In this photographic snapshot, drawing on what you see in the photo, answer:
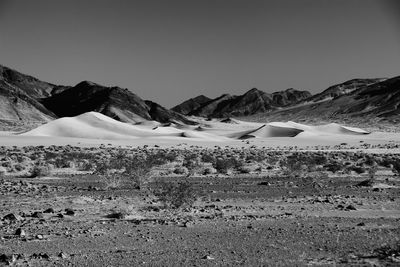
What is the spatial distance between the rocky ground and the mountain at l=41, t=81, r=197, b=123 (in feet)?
489

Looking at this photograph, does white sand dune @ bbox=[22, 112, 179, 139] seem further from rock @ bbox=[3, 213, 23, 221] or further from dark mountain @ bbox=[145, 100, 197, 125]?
rock @ bbox=[3, 213, 23, 221]

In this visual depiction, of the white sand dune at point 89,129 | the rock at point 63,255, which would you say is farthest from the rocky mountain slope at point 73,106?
the rock at point 63,255

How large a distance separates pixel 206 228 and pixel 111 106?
164 meters

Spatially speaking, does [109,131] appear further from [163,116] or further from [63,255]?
[63,255]

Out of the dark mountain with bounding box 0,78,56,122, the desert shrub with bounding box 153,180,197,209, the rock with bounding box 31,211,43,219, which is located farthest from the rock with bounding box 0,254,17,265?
the dark mountain with bounding box 0,78,56,122

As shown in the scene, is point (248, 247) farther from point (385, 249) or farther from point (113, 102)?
point (113, 102)

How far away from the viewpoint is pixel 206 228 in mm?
12625

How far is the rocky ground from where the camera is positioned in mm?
9680

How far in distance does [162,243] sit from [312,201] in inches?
295

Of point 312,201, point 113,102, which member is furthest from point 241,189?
point 113,102

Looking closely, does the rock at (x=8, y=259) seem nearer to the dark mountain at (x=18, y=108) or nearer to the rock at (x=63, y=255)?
the rock at (x=63, y=255)

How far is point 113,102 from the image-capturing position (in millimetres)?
180375

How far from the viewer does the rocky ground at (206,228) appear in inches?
381

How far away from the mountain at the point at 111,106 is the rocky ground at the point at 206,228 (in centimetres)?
14893
